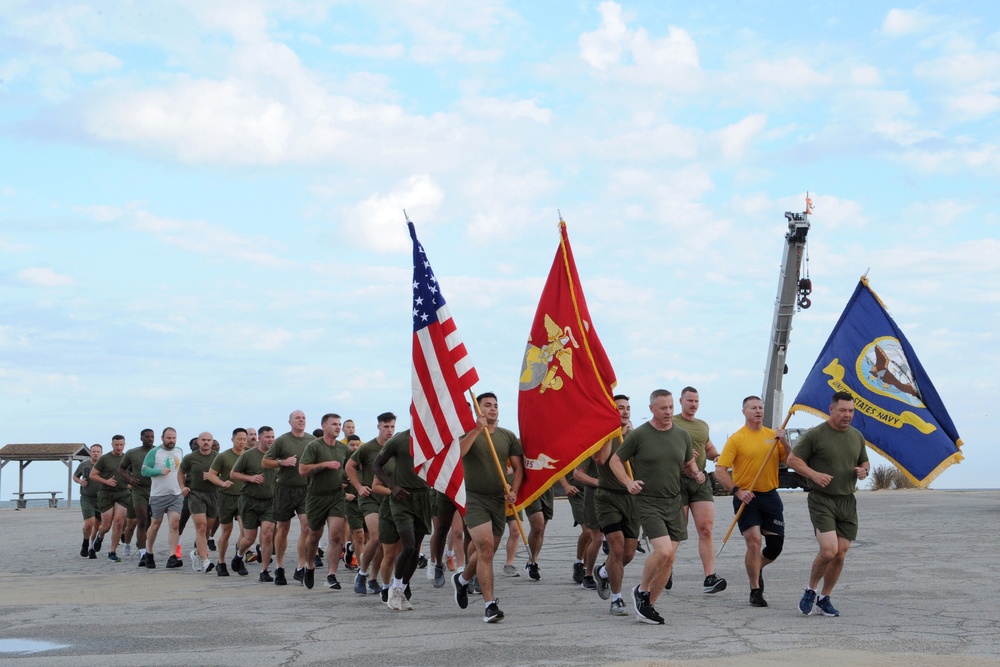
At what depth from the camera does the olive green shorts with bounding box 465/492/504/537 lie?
10.3 metres

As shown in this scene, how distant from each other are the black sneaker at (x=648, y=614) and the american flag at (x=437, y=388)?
1.74 meters

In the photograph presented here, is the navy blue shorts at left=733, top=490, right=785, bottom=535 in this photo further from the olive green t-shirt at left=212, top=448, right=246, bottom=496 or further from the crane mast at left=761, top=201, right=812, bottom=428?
the crane mast at left=761, top=201, right=812, bottom=428

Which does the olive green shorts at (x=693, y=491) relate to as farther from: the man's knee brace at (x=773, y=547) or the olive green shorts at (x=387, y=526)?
the olive green shorts at (x=387, y=526)

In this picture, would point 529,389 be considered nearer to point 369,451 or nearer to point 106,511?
point 369,451

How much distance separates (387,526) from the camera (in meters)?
11.6

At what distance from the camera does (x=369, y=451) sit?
491 inches

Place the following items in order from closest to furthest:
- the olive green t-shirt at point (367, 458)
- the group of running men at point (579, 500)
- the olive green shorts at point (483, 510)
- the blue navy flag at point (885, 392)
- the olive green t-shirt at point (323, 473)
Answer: the group of running men at point (579, 500) < the olive green shorts at point (483, 510) < the blue navy flag at point (885, 392) < the olive green t-shirt at point (367, 458) < the olive green t-shirt at point (323, 473)

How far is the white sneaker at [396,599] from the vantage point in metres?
10.8

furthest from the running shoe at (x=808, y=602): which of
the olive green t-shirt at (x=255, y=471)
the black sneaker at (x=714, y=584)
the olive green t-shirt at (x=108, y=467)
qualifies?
the olive green t-shirt at (x=108, y=467)

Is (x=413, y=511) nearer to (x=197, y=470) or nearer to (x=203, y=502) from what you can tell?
(x=203, y=502)

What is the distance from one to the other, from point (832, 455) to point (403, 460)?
13.3 ft

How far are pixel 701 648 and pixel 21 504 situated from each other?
141 feet

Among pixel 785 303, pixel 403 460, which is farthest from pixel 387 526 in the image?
pixel 785 303

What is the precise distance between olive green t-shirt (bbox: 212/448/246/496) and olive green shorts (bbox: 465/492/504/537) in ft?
20.5
